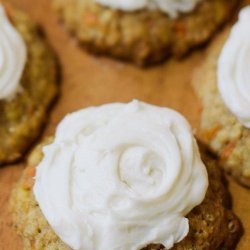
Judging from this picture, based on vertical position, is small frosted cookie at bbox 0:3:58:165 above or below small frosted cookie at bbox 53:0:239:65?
below

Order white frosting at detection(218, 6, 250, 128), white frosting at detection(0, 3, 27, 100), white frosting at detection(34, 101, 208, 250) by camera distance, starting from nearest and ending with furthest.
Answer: white frosting at detection(34, 101, 208, 250)
white frosting at detection(218, 6, 250, 128)
white frosting at detection(0, 3, 27, 100)

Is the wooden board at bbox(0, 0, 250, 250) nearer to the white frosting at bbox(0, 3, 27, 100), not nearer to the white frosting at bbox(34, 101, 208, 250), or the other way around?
the white frosting at bbox(0, 3, 27, 100)

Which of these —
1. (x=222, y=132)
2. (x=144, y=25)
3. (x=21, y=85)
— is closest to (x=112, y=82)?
(x=144, y=25)

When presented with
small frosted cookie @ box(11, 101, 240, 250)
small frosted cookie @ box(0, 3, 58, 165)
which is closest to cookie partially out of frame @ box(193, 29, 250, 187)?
small frosted cookie @ box(11, 101, 240, 250)

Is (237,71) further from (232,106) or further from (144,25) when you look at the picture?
(144,25)

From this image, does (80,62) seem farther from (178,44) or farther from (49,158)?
(49,158)

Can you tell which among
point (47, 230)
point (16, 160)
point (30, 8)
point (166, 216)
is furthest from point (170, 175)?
point (30, 8)

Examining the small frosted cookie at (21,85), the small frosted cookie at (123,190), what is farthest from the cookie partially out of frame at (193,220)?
the small frosted cookie at (21,85)
